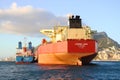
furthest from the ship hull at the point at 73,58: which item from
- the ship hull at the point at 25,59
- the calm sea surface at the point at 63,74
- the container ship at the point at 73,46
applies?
the ship hull at the point at 25,59

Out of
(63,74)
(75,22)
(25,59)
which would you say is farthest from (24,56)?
(63,74)

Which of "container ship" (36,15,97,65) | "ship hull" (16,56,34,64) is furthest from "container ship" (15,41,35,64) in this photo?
"container ship" (36,15,97,65)

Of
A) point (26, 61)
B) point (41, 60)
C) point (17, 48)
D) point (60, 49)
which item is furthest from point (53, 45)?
point (17, 48)

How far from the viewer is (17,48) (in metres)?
162

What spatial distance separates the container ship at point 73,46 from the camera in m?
81.6

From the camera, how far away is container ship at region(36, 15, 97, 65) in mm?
81625

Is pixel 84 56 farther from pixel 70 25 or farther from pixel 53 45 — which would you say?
pixel 53 45

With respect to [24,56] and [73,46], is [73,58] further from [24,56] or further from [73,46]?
[24,56]

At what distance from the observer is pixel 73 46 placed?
81.8 metres

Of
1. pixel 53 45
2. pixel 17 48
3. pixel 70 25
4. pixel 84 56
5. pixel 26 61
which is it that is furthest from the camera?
pixel 17 48

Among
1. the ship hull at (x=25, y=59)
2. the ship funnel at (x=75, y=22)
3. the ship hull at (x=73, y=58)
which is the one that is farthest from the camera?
the ship hull at (x=25, y=59)

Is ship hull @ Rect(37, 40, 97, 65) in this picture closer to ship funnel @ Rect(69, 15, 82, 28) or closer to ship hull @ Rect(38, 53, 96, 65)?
ship hull @ Rect(38, 53, 96, 65)

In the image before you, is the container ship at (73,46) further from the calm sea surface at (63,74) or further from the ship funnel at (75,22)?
the calm sea surface at (63,74)

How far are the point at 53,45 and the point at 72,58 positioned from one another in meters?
12.9
